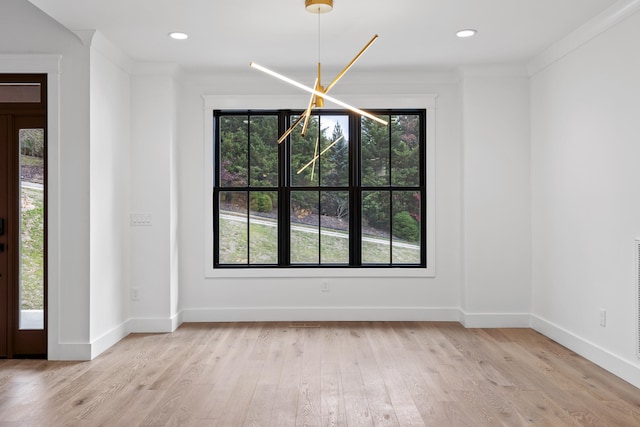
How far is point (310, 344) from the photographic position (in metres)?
4.46

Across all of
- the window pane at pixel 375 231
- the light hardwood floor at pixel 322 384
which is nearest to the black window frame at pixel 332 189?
the window pane at pixel 375 231

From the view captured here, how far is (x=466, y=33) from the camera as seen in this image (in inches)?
163

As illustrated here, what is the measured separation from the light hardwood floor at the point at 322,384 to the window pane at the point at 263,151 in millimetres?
1688

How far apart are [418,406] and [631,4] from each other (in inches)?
120

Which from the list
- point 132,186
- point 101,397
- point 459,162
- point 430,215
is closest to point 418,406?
point 101,397

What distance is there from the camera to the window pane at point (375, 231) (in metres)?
5.46

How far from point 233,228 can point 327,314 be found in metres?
1.39

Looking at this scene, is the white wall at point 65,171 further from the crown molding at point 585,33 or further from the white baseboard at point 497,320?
the crown molding at point 585,33

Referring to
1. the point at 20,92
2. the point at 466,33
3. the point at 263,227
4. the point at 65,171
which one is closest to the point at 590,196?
the point at 466,33

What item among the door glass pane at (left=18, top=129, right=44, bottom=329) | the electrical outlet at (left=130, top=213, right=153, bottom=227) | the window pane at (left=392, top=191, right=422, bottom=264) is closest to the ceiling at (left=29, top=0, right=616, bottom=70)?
the door glass pane at (left=18, top=129, right=44, bottom=329)

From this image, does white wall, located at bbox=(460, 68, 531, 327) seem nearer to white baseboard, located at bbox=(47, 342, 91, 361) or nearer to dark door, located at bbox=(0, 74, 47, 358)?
white baseboard, located at bbox=(47, 342, 91, 361)

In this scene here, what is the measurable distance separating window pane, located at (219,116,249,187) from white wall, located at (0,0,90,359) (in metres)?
1.65

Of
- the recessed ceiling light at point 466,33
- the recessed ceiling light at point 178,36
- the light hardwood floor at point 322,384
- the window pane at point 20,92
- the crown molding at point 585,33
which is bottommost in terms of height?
the light hardwood floor at point 322,384

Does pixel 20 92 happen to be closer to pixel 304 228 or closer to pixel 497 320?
pixel 304 228
